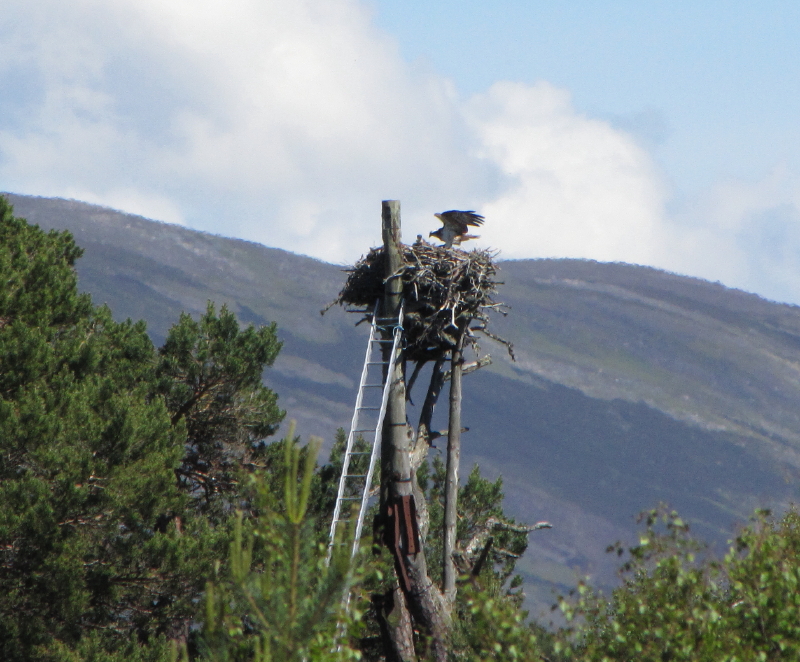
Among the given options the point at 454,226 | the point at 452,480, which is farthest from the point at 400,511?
the point at 454,226

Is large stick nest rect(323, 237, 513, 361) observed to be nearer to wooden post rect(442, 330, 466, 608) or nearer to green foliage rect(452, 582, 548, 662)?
wooden post rect(442, 330, 466, 608)

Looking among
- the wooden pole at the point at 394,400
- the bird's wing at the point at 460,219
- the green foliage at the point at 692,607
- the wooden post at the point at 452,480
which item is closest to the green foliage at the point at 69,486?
the wooden post at the point at 452,480

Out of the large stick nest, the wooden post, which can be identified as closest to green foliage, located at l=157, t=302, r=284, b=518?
the wooden post

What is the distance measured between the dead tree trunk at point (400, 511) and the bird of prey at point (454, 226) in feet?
3.38

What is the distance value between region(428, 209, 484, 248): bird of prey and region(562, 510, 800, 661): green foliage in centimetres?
541

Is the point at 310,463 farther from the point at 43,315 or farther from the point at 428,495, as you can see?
the point at 428,495

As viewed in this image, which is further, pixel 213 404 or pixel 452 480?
pixel 213 404

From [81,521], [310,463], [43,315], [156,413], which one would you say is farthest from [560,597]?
[43,315]

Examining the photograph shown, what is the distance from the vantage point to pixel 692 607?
22.7ft

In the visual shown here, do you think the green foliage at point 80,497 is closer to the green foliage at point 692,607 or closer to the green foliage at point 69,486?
the green foliage at point 69,486

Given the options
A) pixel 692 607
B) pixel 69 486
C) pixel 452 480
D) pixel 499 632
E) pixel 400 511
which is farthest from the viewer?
pixel 69 486

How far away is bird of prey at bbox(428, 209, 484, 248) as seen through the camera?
497 inches

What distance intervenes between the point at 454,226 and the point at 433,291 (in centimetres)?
125

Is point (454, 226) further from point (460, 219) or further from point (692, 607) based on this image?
point (692, 607)
